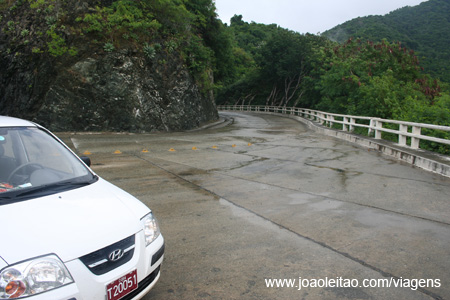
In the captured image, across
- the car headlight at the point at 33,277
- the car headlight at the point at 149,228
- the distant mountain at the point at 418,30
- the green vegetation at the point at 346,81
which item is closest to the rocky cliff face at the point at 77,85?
the green vegetation at the point at 346,81

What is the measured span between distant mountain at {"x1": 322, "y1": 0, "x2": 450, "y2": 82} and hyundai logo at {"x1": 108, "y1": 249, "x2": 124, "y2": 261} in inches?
1894

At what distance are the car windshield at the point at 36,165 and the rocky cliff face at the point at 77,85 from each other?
15831mm

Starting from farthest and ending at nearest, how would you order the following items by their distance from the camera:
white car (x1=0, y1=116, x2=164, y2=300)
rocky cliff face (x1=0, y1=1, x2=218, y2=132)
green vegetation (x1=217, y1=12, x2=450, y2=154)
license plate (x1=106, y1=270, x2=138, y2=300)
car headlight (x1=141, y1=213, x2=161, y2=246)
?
green vegetation (x1=217, y1=12, x2=450, y2=154) < rocky cliff face (x1=0, y1=1, x2=218, y2=132) < car headlight (x1=141, y1=213, x2=161, y2=246) < license plate (x1=106, y1=270, x2=138, y2=300) < white car (x1=0, y1=116, x2=164, y2=300)

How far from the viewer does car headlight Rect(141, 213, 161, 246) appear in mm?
3020

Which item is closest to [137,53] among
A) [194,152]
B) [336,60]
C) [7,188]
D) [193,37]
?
[193,37]

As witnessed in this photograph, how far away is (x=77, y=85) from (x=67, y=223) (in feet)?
60.1

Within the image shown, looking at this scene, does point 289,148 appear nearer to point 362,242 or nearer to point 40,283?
point 362,242

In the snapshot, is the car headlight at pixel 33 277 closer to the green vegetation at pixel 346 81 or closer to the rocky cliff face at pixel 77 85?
the green vegetation at pixel 346 81

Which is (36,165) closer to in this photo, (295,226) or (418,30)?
(295,226)

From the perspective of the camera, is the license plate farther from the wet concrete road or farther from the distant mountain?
the distant mountain

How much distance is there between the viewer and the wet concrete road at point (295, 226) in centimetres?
338

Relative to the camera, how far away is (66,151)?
398cm

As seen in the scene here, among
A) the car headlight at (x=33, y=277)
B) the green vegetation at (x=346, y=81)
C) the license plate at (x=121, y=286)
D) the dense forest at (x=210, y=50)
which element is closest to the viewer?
the car headlight at (x=33, y=277)

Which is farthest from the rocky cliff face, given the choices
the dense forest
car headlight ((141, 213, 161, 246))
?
car headlight ((141, 213, 161, 246))
